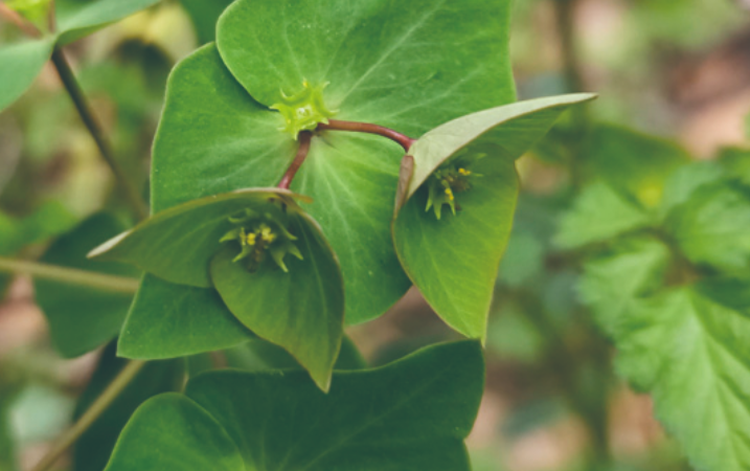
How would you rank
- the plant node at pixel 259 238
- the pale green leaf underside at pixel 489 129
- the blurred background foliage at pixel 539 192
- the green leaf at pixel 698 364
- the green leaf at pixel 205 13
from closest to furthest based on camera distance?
1. the pale green leaf underside at pixel 489 129
2. the plant node at pixel 259 238
3. the green leaf at pixel 698 364
4. the green leaf at pixel 205 13
5. the blurred background foliage at pixel 539 192

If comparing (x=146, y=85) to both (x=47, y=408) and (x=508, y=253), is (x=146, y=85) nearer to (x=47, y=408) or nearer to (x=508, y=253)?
(x=508, y=253)

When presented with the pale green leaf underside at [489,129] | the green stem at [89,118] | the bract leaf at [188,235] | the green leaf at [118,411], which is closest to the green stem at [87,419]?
the green leaf at [118,411]

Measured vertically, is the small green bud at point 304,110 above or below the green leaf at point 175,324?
above

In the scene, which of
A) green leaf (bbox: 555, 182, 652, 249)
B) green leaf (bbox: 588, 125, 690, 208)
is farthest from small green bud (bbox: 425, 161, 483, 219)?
green leaf (bbox: 588, 125, 690, 208)

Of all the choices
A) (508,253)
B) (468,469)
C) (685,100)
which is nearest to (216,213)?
(468,469)

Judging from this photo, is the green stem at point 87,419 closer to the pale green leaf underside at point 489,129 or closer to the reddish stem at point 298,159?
the reddish stem at point 298,159

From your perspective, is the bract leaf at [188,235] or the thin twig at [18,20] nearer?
the bract leaf at [188,235]

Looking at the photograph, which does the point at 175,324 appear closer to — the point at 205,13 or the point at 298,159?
the point at 298,159
